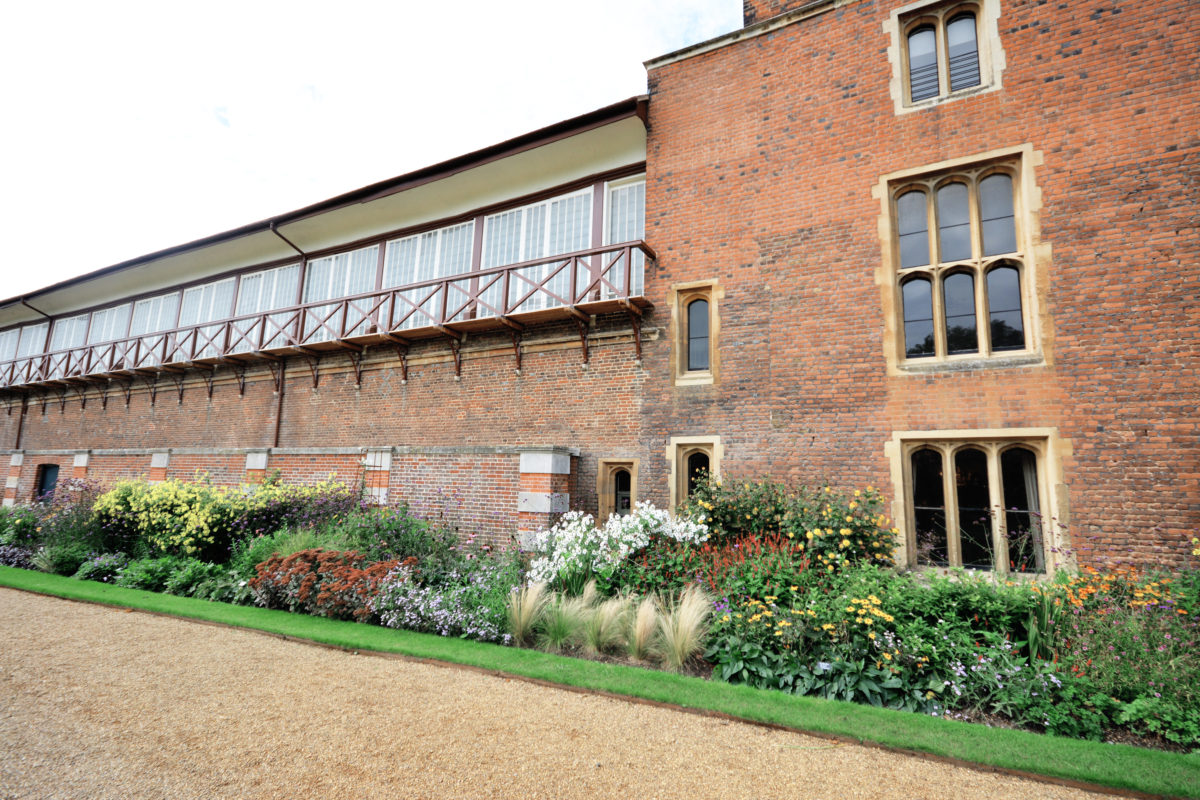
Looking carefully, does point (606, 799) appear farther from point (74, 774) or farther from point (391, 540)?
point (391, 540)

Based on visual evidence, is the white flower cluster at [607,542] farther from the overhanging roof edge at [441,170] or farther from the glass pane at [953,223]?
the overhanging roof edge at [441,170]

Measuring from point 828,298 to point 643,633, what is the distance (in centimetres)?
605

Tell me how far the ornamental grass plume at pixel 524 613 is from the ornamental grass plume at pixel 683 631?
5.10 ft

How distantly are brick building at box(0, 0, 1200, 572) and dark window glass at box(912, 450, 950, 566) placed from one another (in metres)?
0.04

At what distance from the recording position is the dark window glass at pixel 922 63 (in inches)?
357

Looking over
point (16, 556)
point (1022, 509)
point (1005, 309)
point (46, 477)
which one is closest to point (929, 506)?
point (1022, 509)

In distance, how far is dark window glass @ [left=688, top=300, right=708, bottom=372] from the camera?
10109mm

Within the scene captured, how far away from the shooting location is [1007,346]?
808 centimetres

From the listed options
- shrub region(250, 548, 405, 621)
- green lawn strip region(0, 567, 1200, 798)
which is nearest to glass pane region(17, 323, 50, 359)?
shrub region(250, 548, 405, 621)

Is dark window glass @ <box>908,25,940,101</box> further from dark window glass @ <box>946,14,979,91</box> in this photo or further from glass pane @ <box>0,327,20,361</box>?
glass pane @ <box>0,327,20,361</box>

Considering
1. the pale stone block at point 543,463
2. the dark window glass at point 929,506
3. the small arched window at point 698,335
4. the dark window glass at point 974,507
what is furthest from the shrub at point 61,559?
the dark window glass at point 974,507

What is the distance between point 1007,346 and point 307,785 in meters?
9.52

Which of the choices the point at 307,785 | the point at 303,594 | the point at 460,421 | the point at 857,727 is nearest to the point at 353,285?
the point at 460,421

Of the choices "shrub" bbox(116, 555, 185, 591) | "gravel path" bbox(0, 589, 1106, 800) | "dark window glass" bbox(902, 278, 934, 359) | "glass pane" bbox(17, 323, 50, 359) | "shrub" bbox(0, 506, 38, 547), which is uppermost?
"glass pane" bbox(17, 323, 50, 359)
